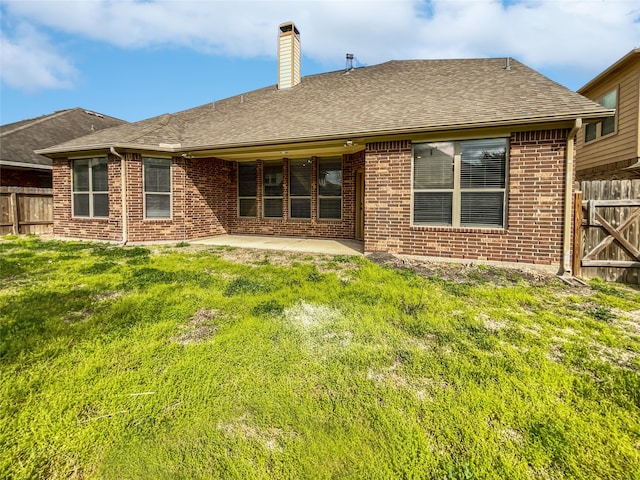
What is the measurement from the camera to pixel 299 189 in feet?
36.4

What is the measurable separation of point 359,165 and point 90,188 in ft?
27.9

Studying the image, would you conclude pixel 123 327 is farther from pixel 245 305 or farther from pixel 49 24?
pixel 49 24

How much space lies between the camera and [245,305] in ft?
13.8

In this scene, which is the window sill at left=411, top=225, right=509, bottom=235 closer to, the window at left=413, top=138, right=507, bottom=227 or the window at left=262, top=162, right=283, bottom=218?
the window at left=413, top=138, right=507, bottom=227

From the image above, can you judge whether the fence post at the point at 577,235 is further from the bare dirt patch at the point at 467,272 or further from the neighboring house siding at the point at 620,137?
the neighboring house siding at the point at 620,137

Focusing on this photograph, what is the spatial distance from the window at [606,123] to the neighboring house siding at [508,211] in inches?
226

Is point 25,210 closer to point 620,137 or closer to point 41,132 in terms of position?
point 41,132

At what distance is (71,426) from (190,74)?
556 inches

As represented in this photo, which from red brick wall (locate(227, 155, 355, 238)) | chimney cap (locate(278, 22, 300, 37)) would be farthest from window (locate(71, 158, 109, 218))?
chimney cap (locate(278, 22, 300, 37))

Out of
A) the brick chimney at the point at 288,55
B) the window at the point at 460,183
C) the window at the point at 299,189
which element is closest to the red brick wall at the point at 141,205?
the window at the point at 299,189

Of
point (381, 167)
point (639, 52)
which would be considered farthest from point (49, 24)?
point (639, 52)

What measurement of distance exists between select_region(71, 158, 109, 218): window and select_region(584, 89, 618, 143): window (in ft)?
49.6

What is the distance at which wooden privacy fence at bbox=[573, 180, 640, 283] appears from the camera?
575 centimetres

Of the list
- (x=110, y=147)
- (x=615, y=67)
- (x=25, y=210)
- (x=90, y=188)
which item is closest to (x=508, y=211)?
(x=615, y=67)
